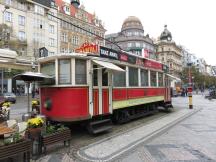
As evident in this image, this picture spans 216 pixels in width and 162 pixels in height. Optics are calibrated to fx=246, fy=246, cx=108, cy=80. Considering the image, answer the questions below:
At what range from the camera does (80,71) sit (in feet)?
28.0

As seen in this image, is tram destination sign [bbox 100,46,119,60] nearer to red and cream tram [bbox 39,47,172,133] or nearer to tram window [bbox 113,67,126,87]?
red and cream tram [bbox 39,47,172,133]

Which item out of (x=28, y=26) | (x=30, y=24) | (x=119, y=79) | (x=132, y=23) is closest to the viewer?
(x=119, y=79)

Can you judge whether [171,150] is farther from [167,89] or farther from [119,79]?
[167,89]

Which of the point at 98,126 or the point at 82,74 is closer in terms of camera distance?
the point at 82,74

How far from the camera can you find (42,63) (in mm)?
9383

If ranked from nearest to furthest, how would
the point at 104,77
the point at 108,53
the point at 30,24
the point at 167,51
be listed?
the point at 104,77
the point at 108,53
the point at 30,24
the point at 167,51

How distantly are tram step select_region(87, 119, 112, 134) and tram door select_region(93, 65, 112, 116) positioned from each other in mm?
328

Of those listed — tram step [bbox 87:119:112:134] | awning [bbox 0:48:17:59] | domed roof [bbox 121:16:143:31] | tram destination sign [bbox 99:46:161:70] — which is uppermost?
domed roof [bbox 121:16:143:31]

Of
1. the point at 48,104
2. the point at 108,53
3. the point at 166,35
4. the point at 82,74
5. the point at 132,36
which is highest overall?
the point at 166,35

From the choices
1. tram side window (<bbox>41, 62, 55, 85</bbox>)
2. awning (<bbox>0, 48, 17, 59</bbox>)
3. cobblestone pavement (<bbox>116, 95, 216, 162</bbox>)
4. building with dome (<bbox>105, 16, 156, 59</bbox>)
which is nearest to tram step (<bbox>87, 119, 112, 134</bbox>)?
cobblestone pavement (<bbox>116, 95, 216, 162</bbox>)

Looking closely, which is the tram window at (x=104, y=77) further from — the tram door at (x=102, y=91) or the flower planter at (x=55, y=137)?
the flower planter at (x=55, y=137)

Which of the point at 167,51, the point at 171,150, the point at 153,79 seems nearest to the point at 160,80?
the point at 153,79

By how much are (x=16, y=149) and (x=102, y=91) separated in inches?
176

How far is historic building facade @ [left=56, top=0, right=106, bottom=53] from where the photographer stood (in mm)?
54438
